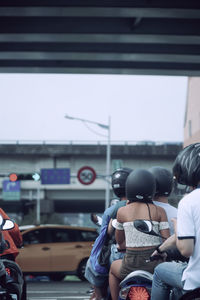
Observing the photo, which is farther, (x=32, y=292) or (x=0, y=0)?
(x=32, y=292)

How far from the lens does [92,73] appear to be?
66.0 feet

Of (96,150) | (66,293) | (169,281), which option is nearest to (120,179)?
(169,281)

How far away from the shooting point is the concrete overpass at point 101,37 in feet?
47.5

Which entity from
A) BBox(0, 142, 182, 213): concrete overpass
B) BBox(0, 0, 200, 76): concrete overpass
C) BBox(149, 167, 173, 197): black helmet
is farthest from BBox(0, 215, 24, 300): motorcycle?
BBox(0, 142, 182, 213): concrete overpass

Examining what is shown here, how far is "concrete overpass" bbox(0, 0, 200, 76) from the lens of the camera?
1447 centimetres

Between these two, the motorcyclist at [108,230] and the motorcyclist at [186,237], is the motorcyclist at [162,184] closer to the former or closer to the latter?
the motorcyclist at [108,230]

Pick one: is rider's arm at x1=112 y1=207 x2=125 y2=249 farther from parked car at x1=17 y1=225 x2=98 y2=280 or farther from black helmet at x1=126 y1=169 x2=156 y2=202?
parked car at x1=17 y1=225 x2=98 y2=280

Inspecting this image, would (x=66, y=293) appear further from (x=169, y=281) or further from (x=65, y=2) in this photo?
(x=169, y=281)

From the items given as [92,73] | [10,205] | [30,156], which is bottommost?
[10,205]

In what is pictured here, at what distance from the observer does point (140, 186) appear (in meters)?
5.56

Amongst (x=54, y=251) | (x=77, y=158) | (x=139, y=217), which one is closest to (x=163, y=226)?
(x=139, y=217)

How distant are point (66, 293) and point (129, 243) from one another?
1043 centimetres

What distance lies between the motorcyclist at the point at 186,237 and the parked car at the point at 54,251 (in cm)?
1614

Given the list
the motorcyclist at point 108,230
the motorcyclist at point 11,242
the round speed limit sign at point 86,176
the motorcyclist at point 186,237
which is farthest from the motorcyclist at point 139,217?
the round speed limit sign at point 86,176
